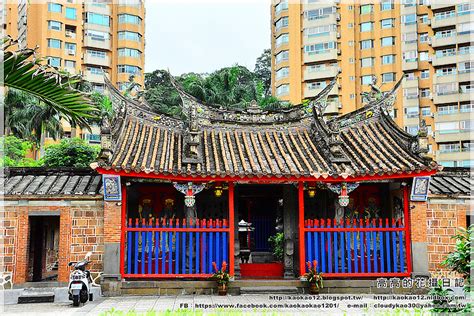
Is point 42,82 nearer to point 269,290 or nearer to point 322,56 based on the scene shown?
point 269,290

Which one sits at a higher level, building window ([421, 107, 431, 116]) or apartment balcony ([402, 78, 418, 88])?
apartment balcony ([402, 78, 418, 88])

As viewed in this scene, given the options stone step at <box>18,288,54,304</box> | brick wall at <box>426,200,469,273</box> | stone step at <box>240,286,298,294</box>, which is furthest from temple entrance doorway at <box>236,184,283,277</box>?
stone step at <box>18,288,54,304</box>

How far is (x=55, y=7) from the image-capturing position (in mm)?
47031

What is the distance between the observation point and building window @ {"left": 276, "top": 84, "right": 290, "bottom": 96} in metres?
49.7

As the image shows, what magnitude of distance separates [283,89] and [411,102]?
38.9 feet

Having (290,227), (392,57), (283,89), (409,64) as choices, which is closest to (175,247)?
(290,227)

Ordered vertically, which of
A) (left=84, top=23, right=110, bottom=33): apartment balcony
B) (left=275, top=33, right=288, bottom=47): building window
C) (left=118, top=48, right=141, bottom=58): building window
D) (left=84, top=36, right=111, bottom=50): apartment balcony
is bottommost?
(left=118, top=48, right=141, bottom=58): building window

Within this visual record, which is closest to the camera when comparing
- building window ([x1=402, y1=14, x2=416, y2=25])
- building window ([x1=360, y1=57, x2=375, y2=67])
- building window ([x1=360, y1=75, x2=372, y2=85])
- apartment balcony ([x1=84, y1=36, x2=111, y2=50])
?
building window ([x1=402, y1=14, x2=416, y2=25])

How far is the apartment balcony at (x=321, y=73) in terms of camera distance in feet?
159

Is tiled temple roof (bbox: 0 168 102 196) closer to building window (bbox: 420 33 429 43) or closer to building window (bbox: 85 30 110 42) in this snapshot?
building window (bbox: 85 30 110 42)

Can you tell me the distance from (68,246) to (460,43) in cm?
4210

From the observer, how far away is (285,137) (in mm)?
14750

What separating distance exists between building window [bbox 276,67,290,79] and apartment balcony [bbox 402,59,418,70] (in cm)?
1063

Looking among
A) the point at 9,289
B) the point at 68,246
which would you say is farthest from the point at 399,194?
the point at 9,289
